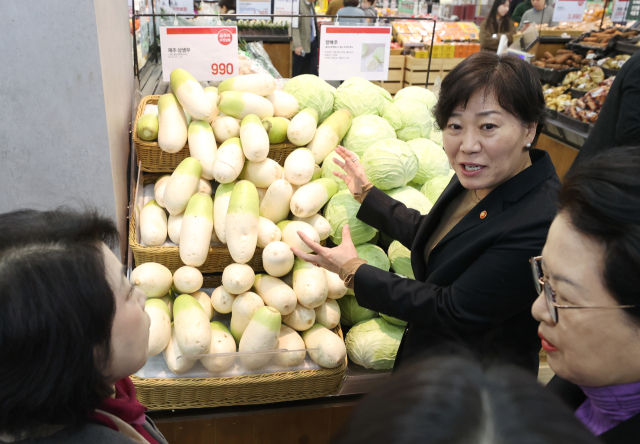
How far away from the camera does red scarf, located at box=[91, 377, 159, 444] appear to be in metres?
0.87

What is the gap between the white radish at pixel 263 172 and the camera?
203cm

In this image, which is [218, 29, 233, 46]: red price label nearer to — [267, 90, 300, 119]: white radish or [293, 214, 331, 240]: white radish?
[267, 90, 300, 119]: white radish

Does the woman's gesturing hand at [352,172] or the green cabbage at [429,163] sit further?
the green cabbage at [429,163]

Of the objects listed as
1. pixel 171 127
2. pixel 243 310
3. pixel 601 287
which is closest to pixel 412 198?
pixel 243 310

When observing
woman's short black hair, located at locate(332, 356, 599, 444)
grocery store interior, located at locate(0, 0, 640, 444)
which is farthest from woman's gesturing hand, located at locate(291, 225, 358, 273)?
woman's short black hair, located at locate(332, 356, 599, 444)

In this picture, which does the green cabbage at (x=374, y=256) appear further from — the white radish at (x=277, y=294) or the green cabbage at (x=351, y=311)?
the white radish at (x=277, y=294)

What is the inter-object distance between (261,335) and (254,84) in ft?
3.85

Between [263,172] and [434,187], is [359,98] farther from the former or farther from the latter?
[263,172]

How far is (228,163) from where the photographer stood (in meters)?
1.96

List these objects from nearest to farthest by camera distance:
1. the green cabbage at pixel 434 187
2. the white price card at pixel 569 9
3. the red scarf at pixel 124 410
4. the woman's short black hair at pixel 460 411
A: the woman's short black hair at pixel 460 411
the red scarf at pixel 124 410
the green cabbage at pixel 434 187
the white price card at pixel 569 9

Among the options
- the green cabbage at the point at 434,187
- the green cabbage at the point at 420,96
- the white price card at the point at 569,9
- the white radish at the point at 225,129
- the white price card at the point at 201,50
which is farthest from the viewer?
the white price card at the point at 569,9

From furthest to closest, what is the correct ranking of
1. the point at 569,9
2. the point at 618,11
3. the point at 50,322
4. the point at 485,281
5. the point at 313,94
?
1. the point at 618,11
2. the point at 569,9
3. the point at 313,94
4. the point at 485,281
5. the point at 50,322

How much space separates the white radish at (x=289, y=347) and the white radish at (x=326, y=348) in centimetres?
4

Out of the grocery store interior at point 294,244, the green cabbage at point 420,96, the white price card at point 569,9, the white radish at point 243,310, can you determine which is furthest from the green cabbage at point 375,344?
the white price card at point 569,9
